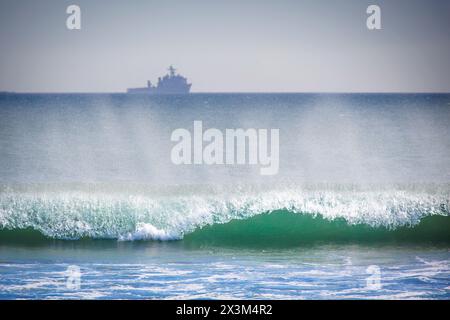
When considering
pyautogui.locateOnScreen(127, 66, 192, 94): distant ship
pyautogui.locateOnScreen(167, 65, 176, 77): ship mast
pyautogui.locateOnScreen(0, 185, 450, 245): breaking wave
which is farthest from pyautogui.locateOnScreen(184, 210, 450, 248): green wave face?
pyautogui.locateOnScreen(167, 65, 176, 77): ship mast

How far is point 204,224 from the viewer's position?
598 centimetres

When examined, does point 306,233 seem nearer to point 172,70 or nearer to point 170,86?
point 170,86

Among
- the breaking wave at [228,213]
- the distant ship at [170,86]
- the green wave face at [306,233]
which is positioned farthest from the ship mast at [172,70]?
the green wave face at [306,233]

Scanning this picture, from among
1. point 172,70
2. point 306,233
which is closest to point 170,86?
point 172,70

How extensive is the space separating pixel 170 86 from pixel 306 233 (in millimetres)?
1999

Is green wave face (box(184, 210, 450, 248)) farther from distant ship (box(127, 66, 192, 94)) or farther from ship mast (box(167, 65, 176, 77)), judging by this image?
ship mast (box(167, 65, 176, 77))

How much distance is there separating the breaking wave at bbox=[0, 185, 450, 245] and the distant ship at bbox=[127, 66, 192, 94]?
3.29 ft

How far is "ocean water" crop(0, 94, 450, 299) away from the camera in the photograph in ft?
16.1

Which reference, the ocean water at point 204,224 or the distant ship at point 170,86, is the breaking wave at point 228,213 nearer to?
the ocean water at point 204,224

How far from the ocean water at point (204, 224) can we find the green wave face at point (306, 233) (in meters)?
0.01

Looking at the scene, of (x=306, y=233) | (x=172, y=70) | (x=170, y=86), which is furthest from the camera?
(x=172, y=70)
